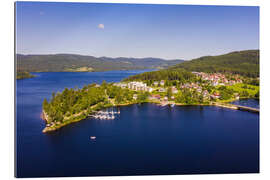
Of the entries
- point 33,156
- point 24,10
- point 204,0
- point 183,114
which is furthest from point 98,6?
point 183,114

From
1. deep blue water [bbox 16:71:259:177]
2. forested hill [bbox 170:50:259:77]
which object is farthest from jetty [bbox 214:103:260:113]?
forested hill [bbox 170:50:259:77]

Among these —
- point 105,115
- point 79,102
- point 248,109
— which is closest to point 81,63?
point 79,102

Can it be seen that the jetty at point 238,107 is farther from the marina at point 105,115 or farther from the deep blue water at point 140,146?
the marina at point 105,115

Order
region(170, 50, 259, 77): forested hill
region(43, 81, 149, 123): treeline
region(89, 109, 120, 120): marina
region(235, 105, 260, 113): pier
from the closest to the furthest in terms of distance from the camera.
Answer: region(43, 81, 149, 123): treeline, region(89, 109, 120, 120): marina, region(235, 105, 260, 113): pier, region(170, 50, 259, 77): forested hill

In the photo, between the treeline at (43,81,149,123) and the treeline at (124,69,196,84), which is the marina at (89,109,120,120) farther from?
the treeline at (124,69,196,84)

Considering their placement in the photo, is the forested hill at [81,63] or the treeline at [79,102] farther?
the forested hill at [81,63]

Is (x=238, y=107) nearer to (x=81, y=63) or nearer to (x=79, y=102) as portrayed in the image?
(x=79, y=102)

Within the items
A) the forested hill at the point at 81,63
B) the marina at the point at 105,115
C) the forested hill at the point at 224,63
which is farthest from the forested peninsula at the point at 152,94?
the forested hill at the point at 81,63

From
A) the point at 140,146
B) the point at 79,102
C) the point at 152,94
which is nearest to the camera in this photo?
the point at 140,146
